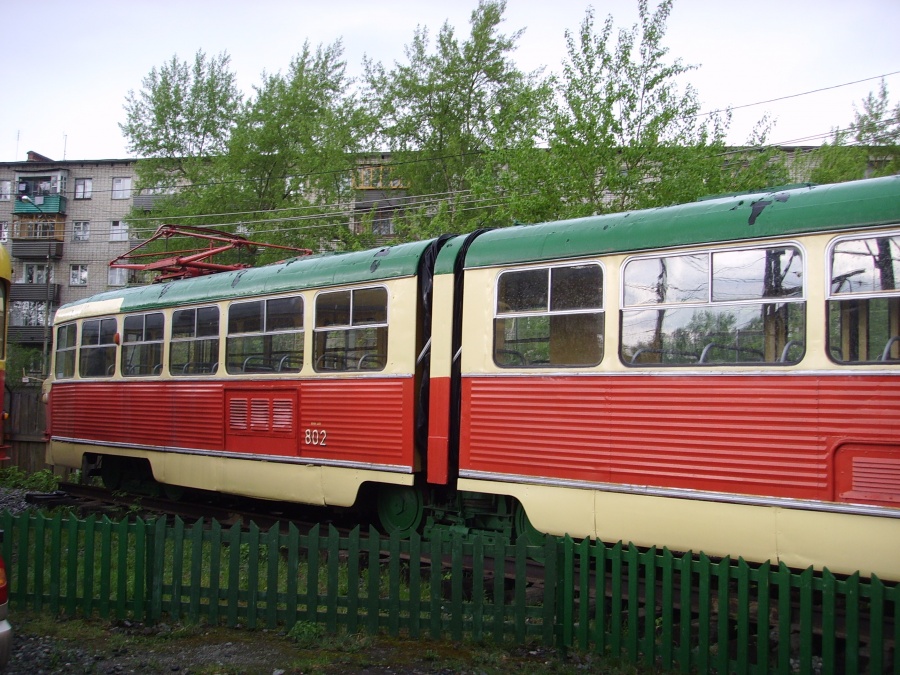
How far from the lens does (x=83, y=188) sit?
4541 centimetres

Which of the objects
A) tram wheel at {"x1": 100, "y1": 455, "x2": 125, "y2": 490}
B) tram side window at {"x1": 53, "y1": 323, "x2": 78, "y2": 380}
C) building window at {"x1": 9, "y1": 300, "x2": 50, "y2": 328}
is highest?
building window at {"x1": 9, "y1": 300, "x2": 50, "y2": 328}

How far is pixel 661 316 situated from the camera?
6414 millimetres

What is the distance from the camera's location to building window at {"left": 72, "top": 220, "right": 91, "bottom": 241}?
148 feet

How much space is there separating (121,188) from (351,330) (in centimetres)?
4106

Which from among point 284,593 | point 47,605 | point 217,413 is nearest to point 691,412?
point 284,593

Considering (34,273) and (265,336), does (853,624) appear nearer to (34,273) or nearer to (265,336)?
(265,336)

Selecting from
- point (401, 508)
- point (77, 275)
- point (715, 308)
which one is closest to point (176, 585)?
point (401, 508)

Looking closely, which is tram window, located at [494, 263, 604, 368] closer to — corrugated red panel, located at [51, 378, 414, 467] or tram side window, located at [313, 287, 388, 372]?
corrugated red panel, located at [51, 378, 414, 467]

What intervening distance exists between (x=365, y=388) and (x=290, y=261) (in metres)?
2.40

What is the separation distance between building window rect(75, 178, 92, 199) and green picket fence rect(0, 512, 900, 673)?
139 ft

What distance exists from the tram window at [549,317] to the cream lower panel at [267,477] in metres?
1.82

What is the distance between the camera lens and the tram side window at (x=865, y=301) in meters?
5.31

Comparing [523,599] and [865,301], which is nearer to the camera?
[865,301]

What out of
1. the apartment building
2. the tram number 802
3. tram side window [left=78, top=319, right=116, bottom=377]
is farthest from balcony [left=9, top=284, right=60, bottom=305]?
the tram number 802
